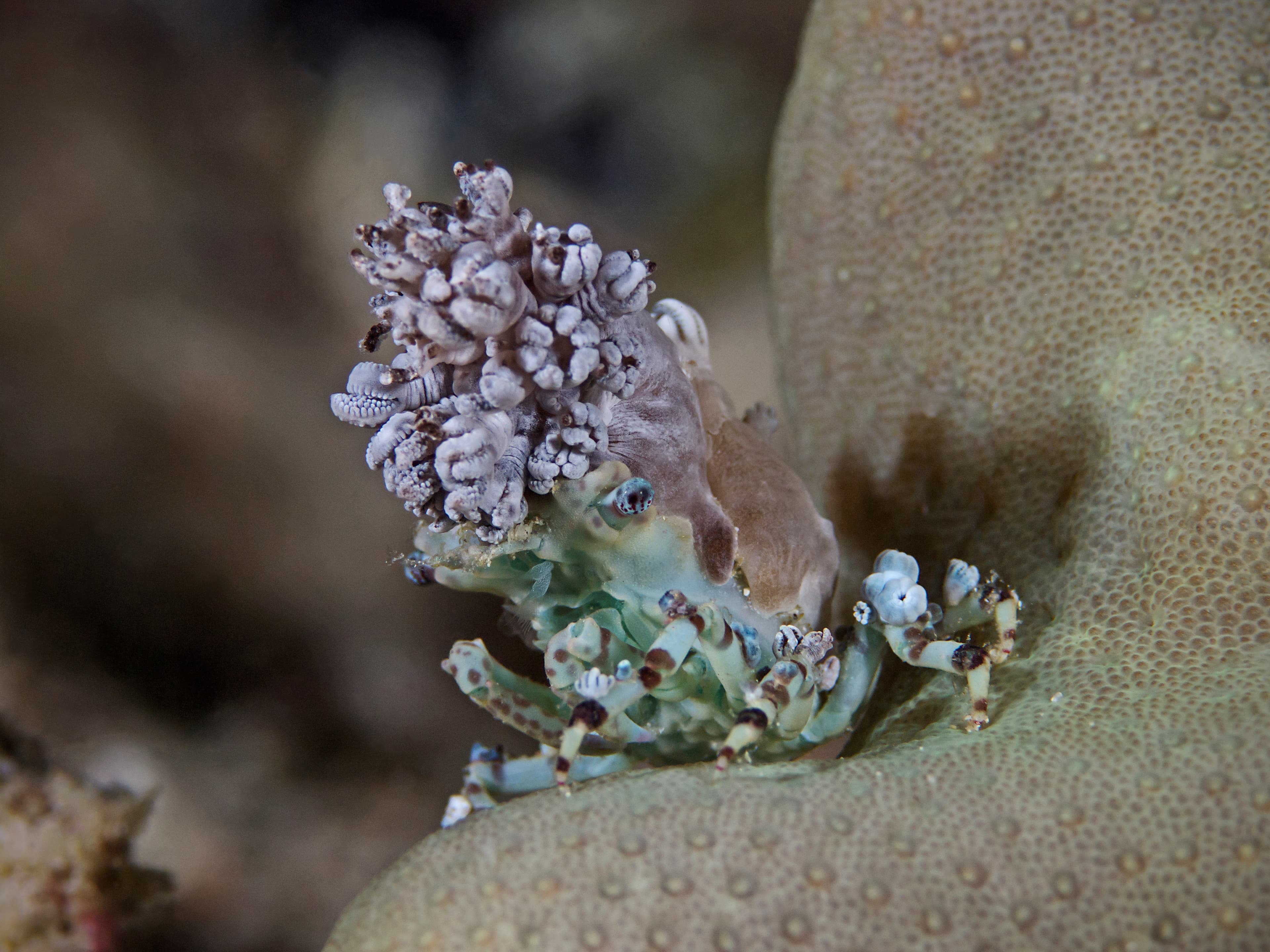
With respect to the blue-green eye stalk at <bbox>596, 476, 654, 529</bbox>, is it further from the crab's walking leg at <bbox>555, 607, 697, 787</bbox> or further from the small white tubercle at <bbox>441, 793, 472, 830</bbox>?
the small white tubercle at <bbox>441, 793, 472, 830</bbox>

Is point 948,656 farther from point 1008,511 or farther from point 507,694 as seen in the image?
A: point 507,694

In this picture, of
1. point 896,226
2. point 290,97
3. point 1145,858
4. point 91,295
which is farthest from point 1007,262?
point 91,295

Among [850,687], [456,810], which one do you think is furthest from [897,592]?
[456,810]

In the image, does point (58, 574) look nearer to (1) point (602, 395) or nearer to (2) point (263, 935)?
(2) point (263, 935)

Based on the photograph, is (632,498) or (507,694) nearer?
(632,498)

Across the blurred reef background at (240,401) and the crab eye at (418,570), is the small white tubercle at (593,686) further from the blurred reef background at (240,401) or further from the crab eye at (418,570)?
the blurred reef background at (240,401)

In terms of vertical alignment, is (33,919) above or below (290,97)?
below

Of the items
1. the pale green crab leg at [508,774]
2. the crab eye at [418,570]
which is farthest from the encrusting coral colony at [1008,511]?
the crab eye at [418,570]
